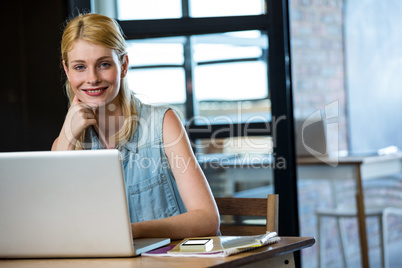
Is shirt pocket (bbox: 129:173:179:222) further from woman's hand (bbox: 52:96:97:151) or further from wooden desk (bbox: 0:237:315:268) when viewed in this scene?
wooden desk (bbox: 0:237:315:268)

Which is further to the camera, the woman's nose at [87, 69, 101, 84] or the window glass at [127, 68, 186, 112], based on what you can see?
the window glass at [127, 68, 186, 112]

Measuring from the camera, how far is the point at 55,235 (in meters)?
1.17

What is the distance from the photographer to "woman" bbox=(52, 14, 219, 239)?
1.68 metres

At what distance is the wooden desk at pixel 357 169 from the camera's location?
10.7 feet


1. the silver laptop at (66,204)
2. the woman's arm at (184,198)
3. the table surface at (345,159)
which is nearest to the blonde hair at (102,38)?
the woman's arm at (184,198)

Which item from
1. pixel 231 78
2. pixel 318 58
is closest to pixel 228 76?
pixel 231 78

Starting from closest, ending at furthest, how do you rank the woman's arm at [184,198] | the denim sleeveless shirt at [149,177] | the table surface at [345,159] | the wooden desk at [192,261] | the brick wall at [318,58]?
the wooden desk at [192,261], the woman's arm at [184,198], the denim sleeveless shirt at [149,177], the table surface at [345,159], the brick wall at [318,58]

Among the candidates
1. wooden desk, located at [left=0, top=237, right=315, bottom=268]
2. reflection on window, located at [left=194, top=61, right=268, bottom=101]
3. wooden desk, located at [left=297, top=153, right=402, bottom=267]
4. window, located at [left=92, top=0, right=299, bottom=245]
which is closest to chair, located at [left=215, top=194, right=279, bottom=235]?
wooden desk, located at [left=0, top=237, right=315, bottom=268]

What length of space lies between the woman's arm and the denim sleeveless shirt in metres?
0.03

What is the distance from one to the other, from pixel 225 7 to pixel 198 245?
1.61m

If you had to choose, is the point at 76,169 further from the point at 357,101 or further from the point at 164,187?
the point at 357,101

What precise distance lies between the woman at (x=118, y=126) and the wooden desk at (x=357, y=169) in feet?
5.84

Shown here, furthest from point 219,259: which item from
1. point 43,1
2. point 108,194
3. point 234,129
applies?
point 43,1

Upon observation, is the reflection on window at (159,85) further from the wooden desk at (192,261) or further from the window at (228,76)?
the wooden desk at (192,261)
